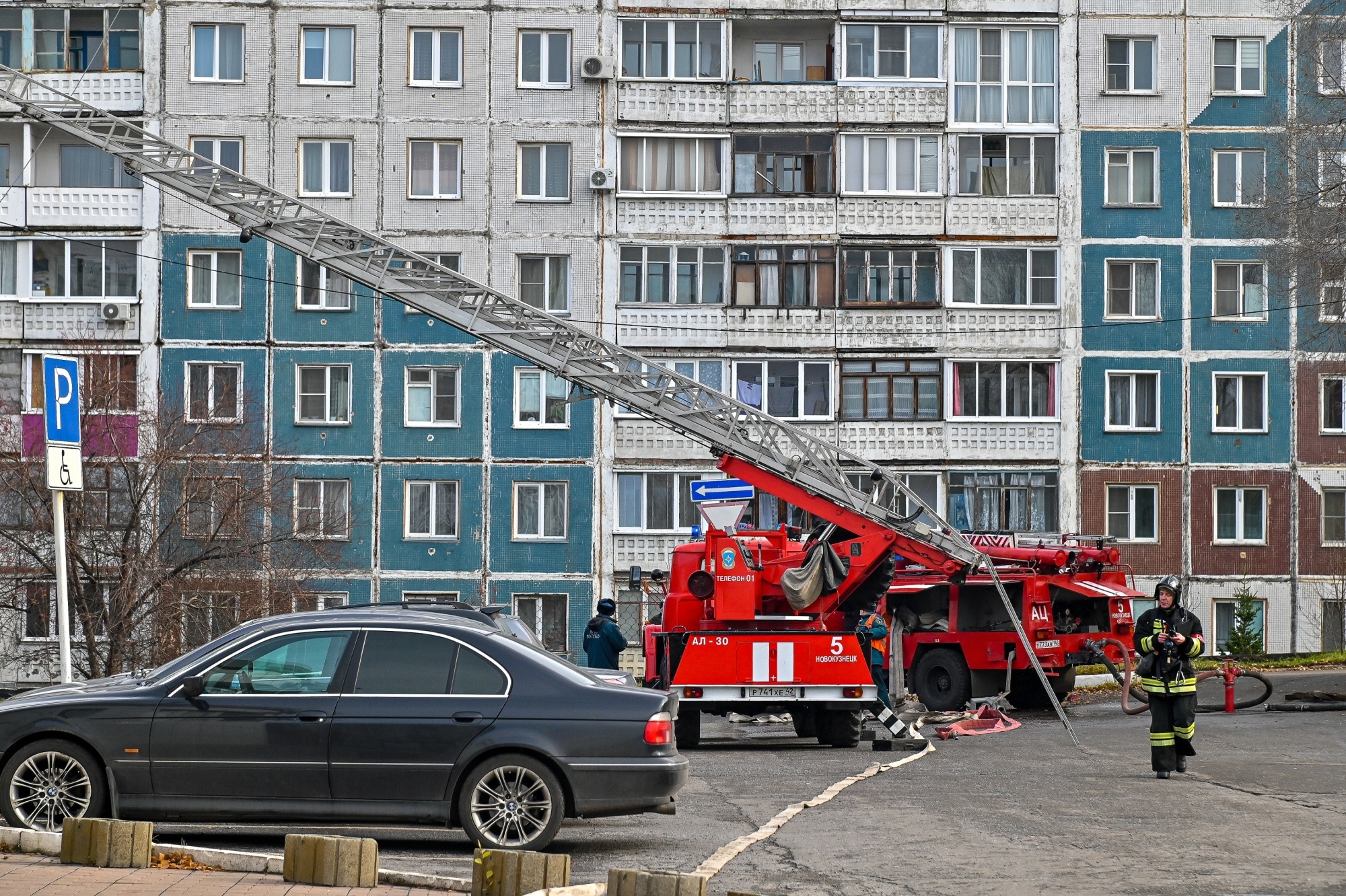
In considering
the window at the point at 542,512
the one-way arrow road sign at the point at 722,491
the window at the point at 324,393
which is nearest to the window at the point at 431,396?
the window at the point at 324,393

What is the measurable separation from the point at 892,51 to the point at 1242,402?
1207cm

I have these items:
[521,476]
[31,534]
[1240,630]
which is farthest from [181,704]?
[1240,630]

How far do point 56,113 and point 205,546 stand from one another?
996cm

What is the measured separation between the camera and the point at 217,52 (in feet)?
138

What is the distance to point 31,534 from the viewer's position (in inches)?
1158

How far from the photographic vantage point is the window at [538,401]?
4169 centimetres

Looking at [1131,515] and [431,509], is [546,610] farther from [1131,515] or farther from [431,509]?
[1131,515]

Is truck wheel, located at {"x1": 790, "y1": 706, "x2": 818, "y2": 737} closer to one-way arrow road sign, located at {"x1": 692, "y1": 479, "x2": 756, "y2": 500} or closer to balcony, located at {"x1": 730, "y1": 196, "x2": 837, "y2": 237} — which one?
one-way arrow road sign, located at {"x1": 692, "y1": 479, "x2": 756, "y2": 500}

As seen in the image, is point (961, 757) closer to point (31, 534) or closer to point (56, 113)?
point (56, 113)

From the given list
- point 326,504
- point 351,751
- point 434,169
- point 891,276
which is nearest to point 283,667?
point 351,751

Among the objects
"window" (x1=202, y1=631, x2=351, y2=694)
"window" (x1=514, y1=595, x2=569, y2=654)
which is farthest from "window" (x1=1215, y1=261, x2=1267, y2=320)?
"window" (x1=202, y1=631, x2=351, y2=694)

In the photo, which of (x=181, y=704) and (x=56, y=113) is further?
(x=56, y=113)

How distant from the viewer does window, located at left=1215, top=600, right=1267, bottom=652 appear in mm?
41656

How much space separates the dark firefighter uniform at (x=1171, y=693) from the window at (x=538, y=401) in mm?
27001
